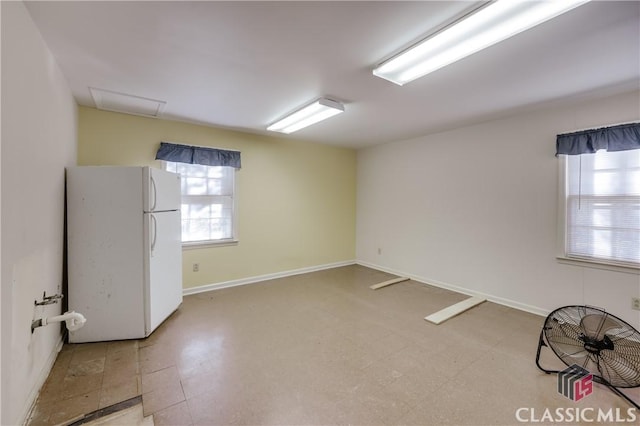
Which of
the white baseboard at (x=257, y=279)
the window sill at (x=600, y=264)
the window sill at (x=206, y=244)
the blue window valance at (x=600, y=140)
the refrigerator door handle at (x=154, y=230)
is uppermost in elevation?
the blue window valance at (x=600, y=140)

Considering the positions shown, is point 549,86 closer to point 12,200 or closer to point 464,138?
point 464,138

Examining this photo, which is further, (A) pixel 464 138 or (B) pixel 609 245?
(A) pixel 464 138

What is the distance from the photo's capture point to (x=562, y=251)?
298 cm

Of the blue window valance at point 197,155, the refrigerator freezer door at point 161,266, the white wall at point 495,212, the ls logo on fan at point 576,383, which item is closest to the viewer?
the ls logo on fan at point 576,383

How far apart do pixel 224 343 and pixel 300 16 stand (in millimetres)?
2691

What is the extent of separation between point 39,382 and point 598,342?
3801 mm

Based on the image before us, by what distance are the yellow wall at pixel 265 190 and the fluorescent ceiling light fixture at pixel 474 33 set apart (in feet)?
8.95

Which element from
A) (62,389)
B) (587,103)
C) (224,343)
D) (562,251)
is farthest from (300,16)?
(562,251)

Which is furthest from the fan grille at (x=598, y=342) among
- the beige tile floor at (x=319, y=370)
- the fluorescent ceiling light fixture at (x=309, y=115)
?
the fluorescent ceiling light fixture at (x=309, y=115)

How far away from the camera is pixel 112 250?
2.46m

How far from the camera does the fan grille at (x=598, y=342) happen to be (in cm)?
165

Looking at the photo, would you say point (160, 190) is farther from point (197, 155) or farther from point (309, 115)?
point (309, 115)

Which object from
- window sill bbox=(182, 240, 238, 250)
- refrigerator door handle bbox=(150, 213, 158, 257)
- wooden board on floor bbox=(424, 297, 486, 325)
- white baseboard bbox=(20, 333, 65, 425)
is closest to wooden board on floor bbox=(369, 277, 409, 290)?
wooden board on floor bbox=(424, 297, 486, 325)

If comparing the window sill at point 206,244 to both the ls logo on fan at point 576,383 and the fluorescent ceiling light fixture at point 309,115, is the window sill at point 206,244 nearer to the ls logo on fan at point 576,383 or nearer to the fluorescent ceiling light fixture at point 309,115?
the fluorescent ceiling light fixture at point 309,115
